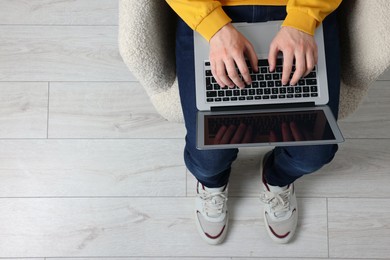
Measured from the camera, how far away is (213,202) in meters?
1.25

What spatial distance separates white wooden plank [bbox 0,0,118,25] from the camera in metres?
1.42

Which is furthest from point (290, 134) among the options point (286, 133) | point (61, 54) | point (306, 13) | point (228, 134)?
point (61, 54)

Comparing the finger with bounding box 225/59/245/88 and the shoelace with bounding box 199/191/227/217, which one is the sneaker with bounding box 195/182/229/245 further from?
the finger with bounding box 225/59/245/88

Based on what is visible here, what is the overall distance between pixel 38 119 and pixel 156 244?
480 millimetres

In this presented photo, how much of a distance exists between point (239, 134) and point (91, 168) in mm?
609

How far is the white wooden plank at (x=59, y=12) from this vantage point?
142 cm

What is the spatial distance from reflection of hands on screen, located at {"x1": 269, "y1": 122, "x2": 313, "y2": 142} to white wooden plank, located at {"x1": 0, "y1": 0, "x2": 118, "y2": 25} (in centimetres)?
74

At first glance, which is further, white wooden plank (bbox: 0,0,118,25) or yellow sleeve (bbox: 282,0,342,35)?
white wooden plank (bbox: 0,0,118,25)

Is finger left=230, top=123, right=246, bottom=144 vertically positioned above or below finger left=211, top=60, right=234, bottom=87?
below

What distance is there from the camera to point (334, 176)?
52.6 inches

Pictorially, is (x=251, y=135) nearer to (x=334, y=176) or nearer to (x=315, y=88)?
(x=315, y=88)

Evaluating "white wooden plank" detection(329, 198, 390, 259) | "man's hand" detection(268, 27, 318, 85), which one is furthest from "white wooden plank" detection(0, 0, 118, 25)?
"white wooden plank" detection(329, 198, 390, 259)

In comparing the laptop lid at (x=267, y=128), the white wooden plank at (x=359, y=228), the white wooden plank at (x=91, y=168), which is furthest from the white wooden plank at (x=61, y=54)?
the white wooden plank at (x=359, y=228)

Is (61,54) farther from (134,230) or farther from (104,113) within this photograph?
→ (134,230)
